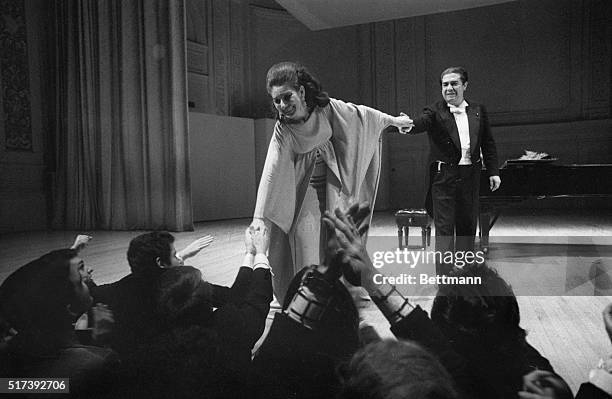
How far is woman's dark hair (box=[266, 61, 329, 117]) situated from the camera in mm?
1247

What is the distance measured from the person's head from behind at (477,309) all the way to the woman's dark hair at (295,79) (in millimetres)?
646

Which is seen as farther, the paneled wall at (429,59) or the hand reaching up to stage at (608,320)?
the paneled wall at (429,59)

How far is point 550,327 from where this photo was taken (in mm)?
1450

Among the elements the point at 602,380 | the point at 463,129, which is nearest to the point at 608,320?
the point at 602,380

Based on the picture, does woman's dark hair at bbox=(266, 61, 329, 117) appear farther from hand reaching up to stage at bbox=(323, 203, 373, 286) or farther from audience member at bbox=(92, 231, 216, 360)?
audience member at bbox=(92, 231, 216, 360)

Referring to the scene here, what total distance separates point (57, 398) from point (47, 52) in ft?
3.89

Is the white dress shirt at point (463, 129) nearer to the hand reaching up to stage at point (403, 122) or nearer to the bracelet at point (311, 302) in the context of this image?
the hand reaching up to stage at point (403, 122)

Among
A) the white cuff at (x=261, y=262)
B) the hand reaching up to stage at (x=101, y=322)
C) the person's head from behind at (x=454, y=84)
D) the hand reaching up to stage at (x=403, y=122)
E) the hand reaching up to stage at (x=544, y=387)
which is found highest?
the person's head from behind at (x=454, y=84)

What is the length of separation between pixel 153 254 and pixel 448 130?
3.23 ft

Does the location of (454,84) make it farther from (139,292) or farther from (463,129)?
(139,292)

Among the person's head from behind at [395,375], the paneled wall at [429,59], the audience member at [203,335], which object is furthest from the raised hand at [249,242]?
the person's head from behind at [395,375]

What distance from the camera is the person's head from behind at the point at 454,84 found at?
133 centimetres

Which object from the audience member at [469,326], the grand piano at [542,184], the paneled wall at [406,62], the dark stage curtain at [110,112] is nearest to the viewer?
the audience member at [469,326]

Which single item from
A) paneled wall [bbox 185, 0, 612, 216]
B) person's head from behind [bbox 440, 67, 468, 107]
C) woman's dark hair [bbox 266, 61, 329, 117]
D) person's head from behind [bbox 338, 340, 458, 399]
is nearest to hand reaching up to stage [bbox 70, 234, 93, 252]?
paneled wall [bbox 185, 0, 612, 216]
